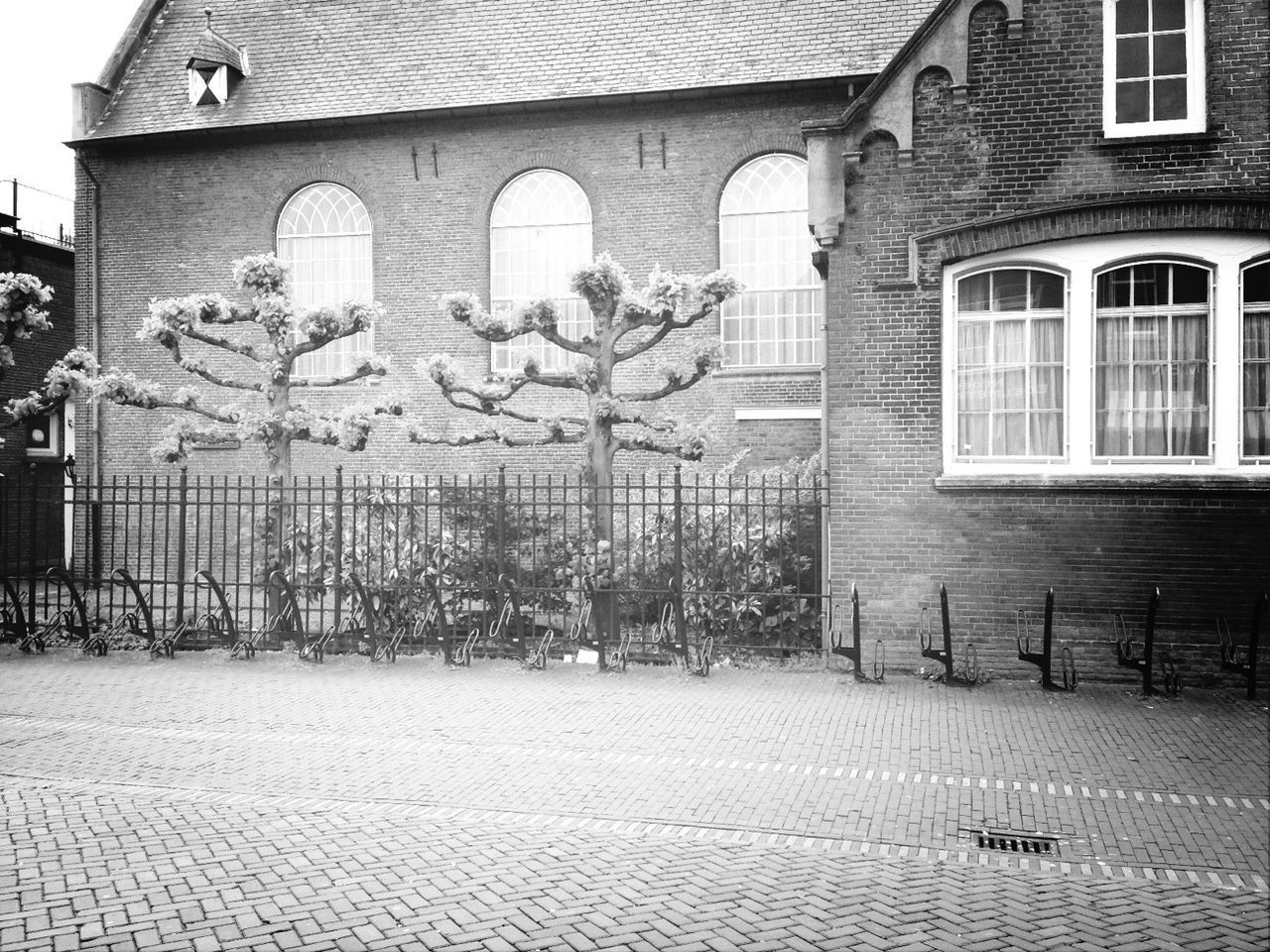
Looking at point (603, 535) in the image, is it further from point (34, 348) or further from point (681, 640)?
point (34, 348)

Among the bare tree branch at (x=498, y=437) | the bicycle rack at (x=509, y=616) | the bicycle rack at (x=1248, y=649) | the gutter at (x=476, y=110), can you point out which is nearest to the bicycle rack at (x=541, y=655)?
the bicycle rack at (x=509, y=616)

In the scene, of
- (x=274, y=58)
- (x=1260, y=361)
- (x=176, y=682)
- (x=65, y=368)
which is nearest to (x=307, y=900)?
(x=176, y=682)

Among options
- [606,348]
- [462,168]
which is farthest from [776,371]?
[462,168]

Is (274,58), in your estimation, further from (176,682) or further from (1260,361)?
(1260,361)

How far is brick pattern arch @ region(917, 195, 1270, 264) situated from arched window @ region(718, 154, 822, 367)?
7294 millimetres

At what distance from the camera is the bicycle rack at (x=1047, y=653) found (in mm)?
9812

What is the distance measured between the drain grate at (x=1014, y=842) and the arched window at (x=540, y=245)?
14.3 meters

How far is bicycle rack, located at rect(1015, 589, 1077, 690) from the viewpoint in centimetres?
981

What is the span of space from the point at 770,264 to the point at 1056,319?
806cm

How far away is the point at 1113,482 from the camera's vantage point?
10391 millimetres

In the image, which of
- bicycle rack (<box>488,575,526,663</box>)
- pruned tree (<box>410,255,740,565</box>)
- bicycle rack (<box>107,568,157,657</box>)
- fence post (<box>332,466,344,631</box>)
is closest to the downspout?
pruned tree (<box>410,255,740,565</box>)

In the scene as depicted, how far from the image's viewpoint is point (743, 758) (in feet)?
25.2

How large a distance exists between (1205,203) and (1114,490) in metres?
2.94

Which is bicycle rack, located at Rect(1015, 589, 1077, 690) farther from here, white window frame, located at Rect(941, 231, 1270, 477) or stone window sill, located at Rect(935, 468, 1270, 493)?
white window frame, located at Rect(941, 231, 1270, 477)
